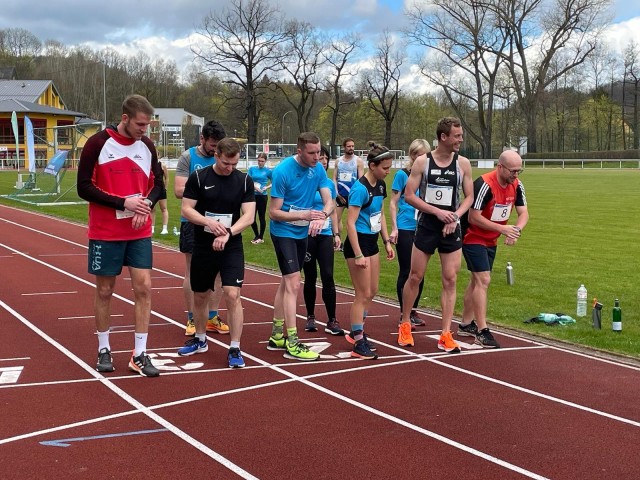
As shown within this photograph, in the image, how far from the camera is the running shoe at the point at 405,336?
7508 millimetres

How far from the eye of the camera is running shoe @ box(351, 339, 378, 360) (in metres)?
7.00

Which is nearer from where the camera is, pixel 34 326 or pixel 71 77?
pixel 34 326

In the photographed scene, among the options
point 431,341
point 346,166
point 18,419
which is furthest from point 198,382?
point 346,166

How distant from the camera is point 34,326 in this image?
328 inches

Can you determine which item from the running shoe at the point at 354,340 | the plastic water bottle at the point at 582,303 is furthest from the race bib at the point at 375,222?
the plastic water bottle at the point at 582,303

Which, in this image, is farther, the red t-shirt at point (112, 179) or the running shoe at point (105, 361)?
the running shoe at point (105, 361)

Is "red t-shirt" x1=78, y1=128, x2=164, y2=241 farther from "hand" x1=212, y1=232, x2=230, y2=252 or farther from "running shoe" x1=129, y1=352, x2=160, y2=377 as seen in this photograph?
"running shoe" x1=129, y1=352, x2=160, y2=377

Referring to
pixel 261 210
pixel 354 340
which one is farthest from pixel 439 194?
pixel 261 210

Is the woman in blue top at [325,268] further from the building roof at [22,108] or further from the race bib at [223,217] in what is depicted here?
the building roof at [22,108]

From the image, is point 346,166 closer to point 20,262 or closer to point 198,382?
point 20,262

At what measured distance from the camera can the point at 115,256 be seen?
6.28 metres

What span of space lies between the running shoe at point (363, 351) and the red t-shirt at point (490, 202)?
1577 mm

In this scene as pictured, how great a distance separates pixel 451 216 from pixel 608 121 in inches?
3703

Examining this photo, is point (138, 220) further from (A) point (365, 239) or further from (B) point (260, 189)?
(B) point (260, 189)
